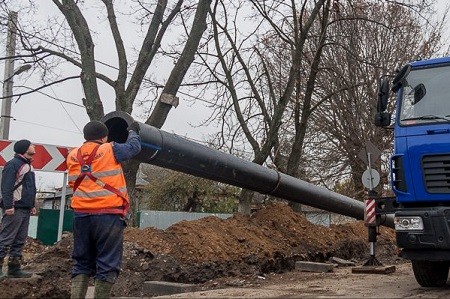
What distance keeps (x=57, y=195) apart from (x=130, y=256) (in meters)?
28.9

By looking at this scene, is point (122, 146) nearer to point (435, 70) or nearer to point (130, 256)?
point (130, 256)

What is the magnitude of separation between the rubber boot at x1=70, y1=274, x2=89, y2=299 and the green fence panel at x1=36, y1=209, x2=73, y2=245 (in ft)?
28.4

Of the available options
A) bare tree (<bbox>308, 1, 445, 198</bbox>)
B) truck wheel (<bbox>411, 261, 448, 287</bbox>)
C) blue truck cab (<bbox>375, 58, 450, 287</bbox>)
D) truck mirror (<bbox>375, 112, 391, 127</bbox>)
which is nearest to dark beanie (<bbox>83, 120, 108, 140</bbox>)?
blue truck cab (<bbox>375, 58, 450, 287</bbox>)

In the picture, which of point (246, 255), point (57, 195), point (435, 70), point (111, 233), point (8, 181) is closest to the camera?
point (111, 233)

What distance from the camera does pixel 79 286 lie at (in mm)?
6023

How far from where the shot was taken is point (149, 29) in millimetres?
12570

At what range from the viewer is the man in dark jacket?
805 centimetres

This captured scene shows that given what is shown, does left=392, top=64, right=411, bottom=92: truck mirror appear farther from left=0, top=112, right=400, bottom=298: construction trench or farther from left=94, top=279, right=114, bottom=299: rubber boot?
left=94, top=279, right=114, bottom=299: rubber boot

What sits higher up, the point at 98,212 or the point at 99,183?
the point at 99,183

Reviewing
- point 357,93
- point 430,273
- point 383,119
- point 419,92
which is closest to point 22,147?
point 383,119

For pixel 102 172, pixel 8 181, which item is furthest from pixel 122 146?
pixel 8 181

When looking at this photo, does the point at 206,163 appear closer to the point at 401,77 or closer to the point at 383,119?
the point at 383,119

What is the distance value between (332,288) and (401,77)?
3287 millimetres

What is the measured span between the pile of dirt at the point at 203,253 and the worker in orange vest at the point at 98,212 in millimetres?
1700
